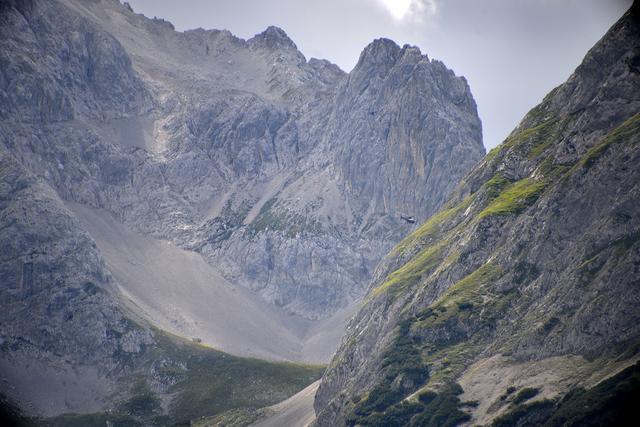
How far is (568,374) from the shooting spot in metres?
128

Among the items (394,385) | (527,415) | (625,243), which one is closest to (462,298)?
(394,385)

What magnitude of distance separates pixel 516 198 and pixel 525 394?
221ft

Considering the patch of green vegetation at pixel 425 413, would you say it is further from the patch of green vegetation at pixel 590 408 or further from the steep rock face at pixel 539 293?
the patch of green vegetation at pixel 590 408

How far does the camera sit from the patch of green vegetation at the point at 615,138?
505ft

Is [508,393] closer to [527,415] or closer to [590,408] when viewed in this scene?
[527,415]

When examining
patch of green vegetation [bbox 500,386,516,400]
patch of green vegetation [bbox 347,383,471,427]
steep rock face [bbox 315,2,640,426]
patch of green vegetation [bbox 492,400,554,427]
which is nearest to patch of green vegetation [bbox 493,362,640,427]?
patch of green vegetation [bbox 492,400,554,427]

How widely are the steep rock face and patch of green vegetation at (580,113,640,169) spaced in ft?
1.61

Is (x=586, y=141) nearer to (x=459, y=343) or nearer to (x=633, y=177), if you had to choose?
(x=633, y=177)

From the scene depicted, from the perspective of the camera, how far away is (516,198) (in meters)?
186

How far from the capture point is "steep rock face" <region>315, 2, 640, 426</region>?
131875 millimetres

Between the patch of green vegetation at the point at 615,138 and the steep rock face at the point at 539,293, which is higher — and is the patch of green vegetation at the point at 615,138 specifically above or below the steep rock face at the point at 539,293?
above

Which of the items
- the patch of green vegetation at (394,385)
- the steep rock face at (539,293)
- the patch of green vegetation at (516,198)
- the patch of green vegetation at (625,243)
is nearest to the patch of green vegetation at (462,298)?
the steep rock face at (539,293)

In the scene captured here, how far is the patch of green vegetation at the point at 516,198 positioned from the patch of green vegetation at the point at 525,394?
58.2 meters

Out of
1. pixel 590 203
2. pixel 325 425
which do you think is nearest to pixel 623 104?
pixel 590 203
